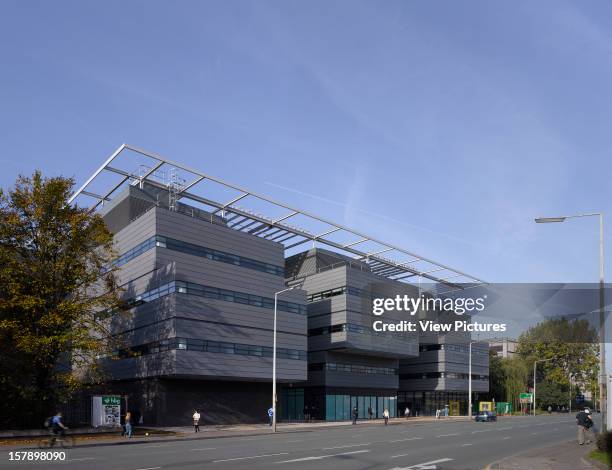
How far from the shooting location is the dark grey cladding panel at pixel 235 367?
5341 cm

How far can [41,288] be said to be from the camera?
40.3 meters

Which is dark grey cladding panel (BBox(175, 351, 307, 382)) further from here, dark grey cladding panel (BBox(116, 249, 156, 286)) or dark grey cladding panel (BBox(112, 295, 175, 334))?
dark grey cladding panel (BBox(116, 249, 156, 286))

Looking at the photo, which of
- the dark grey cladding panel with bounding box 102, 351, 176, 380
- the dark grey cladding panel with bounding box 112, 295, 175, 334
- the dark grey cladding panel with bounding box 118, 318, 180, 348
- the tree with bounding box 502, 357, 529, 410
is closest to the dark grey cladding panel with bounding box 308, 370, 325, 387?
the dark grey cladding panel with bounding box 102, 351, 176, 380

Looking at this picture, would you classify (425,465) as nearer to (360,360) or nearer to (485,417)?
(485,417)

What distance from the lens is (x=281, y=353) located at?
6303cm

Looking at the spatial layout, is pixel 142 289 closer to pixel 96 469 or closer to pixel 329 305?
pixel 329 305

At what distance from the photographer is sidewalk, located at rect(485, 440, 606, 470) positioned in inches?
768

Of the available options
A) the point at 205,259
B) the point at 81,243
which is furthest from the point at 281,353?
the point at 81,243

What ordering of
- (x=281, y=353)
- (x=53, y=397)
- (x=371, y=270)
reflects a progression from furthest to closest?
(x=371, y=270) < (x=281, y=353) < (x=53, y=397)

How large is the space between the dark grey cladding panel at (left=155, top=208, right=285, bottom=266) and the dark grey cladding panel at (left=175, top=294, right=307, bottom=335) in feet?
17.3

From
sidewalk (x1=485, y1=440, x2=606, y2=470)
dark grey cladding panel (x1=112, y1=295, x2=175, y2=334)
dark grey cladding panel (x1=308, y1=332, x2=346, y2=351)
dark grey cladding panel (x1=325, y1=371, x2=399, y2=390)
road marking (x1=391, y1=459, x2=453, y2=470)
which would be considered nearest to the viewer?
road marking (x1=391, y1=459, x2=453, y2=470)

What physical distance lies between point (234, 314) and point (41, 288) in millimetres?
21151

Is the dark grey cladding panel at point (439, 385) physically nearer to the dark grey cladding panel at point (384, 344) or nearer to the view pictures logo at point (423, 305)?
the view pictures logo at point (423, 305)

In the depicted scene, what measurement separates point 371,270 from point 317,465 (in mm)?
64352
